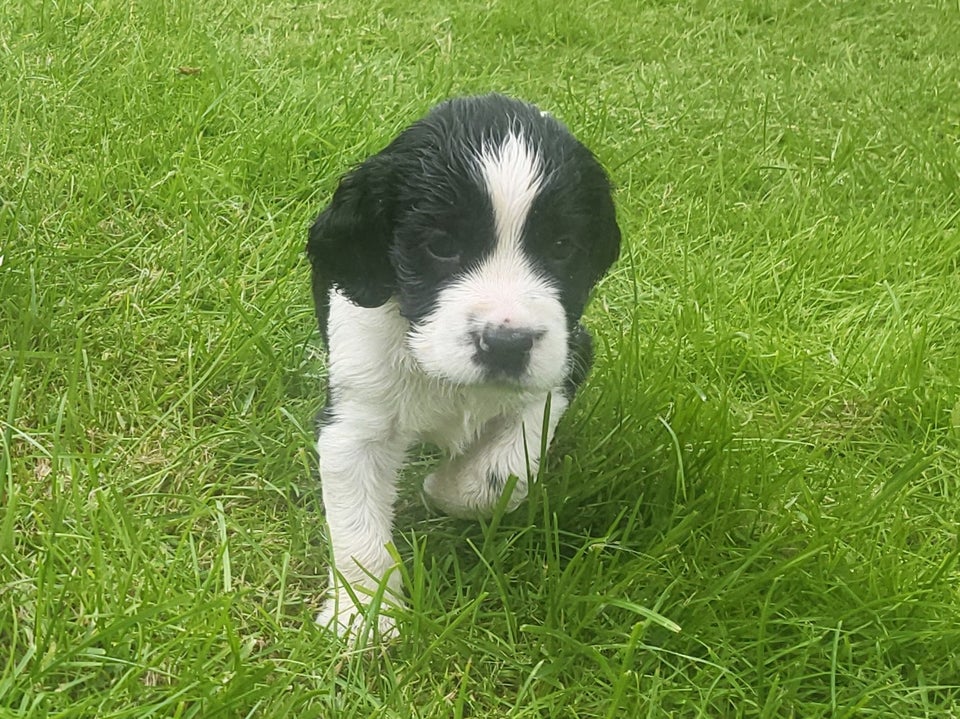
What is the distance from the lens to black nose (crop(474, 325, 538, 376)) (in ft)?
6.56

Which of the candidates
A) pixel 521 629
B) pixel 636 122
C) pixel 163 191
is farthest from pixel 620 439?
pixel 636 122

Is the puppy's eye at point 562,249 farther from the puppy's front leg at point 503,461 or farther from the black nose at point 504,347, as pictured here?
the puppy's front leg at point 503,461

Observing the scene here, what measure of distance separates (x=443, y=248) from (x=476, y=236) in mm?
98

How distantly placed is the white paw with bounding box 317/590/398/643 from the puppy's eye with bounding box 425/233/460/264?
798 mm

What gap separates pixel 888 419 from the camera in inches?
129

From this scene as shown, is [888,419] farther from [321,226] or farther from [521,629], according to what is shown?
[321,226]

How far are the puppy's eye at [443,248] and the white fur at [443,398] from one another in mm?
68

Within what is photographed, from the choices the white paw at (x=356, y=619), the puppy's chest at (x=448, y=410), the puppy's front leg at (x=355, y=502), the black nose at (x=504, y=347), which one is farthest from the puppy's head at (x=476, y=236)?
the white paw at (x=356, y=619)

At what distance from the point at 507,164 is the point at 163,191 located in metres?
2.22

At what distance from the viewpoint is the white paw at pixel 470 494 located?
8.27 ft

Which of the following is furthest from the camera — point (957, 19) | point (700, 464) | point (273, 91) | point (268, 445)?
point (957, 19)

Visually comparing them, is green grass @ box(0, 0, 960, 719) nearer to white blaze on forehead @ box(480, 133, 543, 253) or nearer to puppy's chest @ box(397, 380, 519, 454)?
puppy's chest @ box(397, 380, 519, 454)

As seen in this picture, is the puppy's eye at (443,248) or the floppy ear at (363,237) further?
the floppy ear at (363,237)

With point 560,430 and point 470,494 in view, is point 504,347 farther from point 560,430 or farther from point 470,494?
point 560,430
